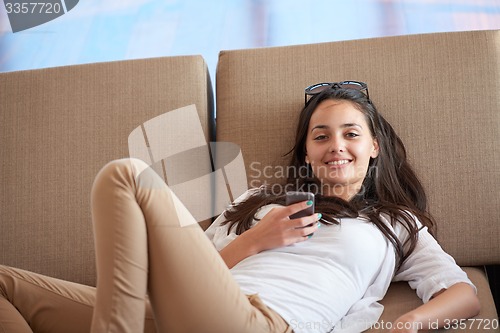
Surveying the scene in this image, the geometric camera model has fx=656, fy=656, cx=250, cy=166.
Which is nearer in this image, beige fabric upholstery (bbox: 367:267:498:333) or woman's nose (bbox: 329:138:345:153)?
beige fabric upholstery (bbox: 367:267:498:333)

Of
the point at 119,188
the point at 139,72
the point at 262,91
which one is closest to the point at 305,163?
the point at 262,91

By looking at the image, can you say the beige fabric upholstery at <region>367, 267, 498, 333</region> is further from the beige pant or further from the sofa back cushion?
the beige pant

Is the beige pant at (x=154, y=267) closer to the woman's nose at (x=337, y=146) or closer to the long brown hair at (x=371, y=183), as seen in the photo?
the long brown hair at (x=371, y=183)

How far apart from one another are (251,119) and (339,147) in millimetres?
335

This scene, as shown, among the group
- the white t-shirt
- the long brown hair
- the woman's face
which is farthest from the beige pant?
the woman's face

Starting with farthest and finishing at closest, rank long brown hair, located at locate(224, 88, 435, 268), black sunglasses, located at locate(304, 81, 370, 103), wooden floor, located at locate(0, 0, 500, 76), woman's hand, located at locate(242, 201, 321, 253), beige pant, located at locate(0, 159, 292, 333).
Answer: wooden floor, located at locate(0, 0, 500, 76) < black sunglasses, located at locate(304, 81, 370, 103) < long brown hair, located at locate(224, 88, 435, 268) < woman's hand, located at locate(242, 201, 321, 253) < beige pant, located at locate(0, 159, 292, 333)

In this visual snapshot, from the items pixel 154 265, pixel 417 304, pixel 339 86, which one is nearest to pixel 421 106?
pixel 339 86

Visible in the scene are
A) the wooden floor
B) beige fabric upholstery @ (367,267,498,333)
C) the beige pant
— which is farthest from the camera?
the wooden floor

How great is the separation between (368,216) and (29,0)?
6.07 ft

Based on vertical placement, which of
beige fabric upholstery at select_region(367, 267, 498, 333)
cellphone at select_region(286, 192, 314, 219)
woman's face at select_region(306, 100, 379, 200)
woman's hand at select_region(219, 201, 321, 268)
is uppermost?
woman's face at select_region(306, 100, 379, 200)

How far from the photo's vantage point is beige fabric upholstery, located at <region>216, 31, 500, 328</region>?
185 centimetres

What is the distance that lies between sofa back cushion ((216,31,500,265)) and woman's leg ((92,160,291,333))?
0.64m

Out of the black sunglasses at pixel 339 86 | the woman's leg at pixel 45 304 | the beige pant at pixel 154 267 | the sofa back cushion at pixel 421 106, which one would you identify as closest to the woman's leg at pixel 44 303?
the woman's leg at pixel 45 304

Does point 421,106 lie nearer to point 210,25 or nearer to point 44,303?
point 210,25
